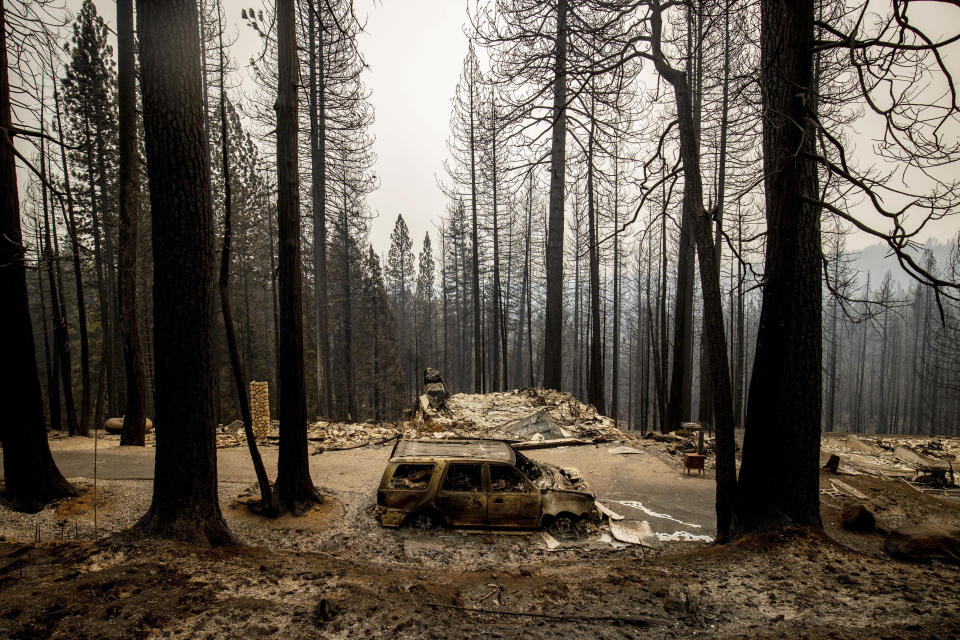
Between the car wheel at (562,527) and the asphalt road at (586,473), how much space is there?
1409mm

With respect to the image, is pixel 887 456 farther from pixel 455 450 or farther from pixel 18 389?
pixel 18 389

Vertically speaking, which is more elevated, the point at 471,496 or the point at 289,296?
the point at 289,296

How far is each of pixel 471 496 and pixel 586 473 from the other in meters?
4.32

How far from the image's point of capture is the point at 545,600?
3486mm

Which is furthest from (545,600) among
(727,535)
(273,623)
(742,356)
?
(742,356)

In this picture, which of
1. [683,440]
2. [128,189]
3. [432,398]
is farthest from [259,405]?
[683,440]

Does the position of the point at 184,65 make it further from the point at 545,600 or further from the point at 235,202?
the point at 235,202

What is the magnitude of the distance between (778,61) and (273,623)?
715cm

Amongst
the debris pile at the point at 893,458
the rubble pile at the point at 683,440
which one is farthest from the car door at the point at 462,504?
the debris pile at the point at 893,458

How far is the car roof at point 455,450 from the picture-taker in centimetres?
699

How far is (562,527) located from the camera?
6801 mm

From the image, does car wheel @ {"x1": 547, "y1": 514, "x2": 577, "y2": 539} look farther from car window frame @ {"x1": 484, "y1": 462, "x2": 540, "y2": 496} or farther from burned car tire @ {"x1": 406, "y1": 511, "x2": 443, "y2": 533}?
burned car tire @ {"x1": 406, "y1": 511, "x2": 443, "y2": 533}

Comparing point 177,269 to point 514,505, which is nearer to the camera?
point 177,269

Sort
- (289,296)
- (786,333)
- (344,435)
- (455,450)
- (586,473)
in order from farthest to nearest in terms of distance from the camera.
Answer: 1. (344,435)
2. (586,473)
3. (455,450)
4. (289,296)
5. (786,333)
